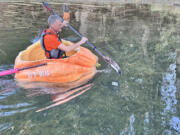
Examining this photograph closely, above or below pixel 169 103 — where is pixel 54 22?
above

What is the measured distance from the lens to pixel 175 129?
2.78 metres

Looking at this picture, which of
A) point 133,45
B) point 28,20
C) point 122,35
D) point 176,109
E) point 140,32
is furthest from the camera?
point 28,20

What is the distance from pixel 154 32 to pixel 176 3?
467 inches


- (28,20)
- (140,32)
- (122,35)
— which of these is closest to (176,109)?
(122,35)

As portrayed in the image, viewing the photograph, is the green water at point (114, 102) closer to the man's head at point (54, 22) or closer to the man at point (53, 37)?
the man at point (53, 37)

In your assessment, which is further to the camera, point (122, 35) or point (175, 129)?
point (122, 35)

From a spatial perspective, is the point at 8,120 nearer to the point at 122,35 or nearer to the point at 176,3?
the point at 122,35

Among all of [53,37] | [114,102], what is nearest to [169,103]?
[114,102]

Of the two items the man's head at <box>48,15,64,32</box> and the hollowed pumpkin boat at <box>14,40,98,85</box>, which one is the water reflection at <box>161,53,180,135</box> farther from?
the man's head at <box>48,15,64,32</box>

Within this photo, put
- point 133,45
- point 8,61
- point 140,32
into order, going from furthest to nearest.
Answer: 1. point 140,32
2. point 133,45
3. point 8,61

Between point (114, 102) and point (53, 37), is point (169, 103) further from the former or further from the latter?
point (53, 37)

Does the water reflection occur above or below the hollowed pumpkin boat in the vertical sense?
below

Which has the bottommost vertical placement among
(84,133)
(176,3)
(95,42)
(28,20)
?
(84,133)

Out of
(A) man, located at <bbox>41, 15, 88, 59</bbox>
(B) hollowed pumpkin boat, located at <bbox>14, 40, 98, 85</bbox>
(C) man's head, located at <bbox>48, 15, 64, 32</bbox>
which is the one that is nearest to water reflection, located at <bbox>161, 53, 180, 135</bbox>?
(B) hollowed pumpkin boat, located at <bbox>14, 40, 98, 85</bbox>
